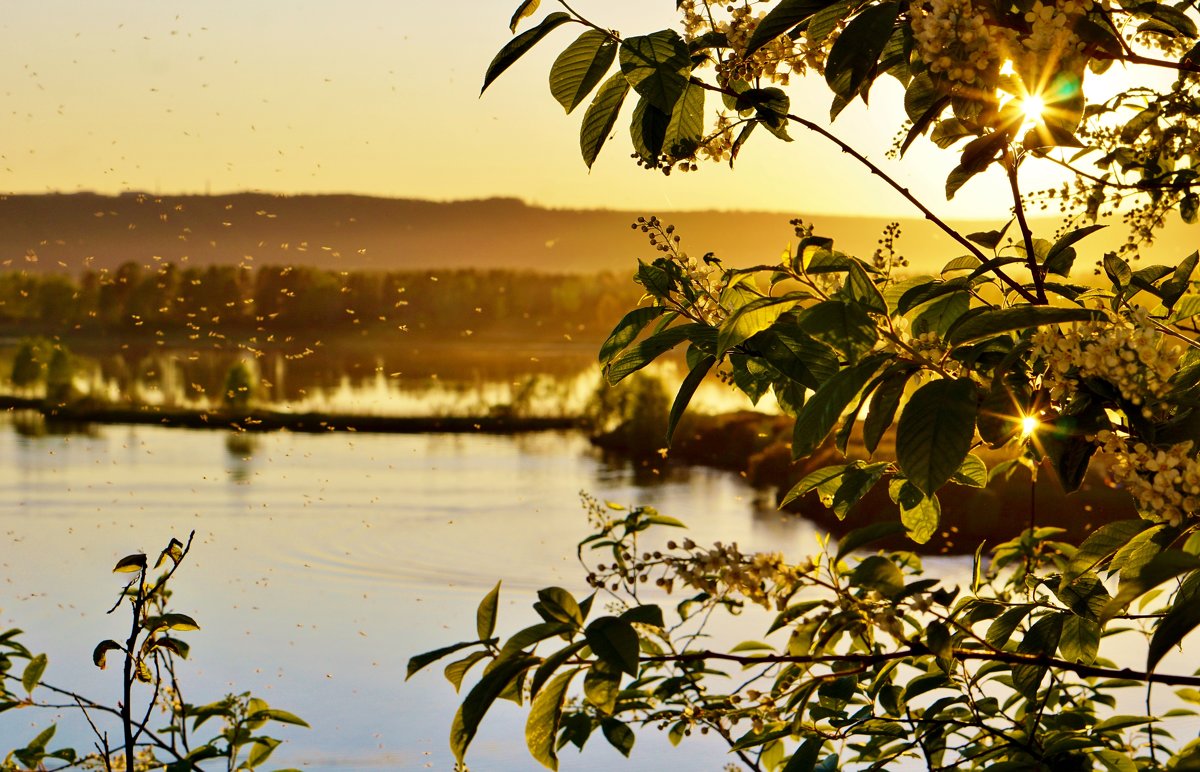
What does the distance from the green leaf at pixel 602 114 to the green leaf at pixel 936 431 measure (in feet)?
1.12

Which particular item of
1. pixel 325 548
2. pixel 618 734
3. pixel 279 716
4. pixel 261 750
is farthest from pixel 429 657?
pixel 325 548

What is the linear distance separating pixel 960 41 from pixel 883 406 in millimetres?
255

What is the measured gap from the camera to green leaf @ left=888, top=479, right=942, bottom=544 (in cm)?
97

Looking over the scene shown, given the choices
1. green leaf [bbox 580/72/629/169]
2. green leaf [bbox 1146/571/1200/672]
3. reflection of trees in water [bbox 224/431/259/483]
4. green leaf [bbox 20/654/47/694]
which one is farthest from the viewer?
reflection of trees in water [bbox 224/431/259/483]

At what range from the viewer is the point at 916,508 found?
99 centimetres

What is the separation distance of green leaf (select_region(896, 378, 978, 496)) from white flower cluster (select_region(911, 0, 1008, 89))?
0.22m

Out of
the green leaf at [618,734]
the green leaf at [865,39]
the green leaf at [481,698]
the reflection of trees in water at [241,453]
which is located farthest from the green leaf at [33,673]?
the reflection of trees in water at [241,453]

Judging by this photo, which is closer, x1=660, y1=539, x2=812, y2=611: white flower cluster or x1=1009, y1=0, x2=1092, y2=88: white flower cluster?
x1=1009, y1=0, x2=1092, y2=88: white flower cluster

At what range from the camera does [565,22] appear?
77 centimetres

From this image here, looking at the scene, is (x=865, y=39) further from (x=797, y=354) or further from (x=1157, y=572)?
(x=1157, y=572)

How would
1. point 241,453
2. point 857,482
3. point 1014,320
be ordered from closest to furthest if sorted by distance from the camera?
point 1014,320 < point 857,482 < point 241,453

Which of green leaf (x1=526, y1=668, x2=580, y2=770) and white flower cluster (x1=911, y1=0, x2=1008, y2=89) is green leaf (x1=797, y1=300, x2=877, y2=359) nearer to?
white flower cluster (x1=911, y1=0, x2=1008, y2=89)

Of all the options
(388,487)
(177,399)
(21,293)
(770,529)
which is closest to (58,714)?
(770,529)

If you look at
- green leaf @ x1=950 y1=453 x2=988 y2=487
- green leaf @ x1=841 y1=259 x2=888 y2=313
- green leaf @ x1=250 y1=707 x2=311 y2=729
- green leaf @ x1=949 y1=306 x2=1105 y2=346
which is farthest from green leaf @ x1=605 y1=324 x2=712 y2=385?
green leaf @ x1=250 y1=707 x2=311 y2=729
